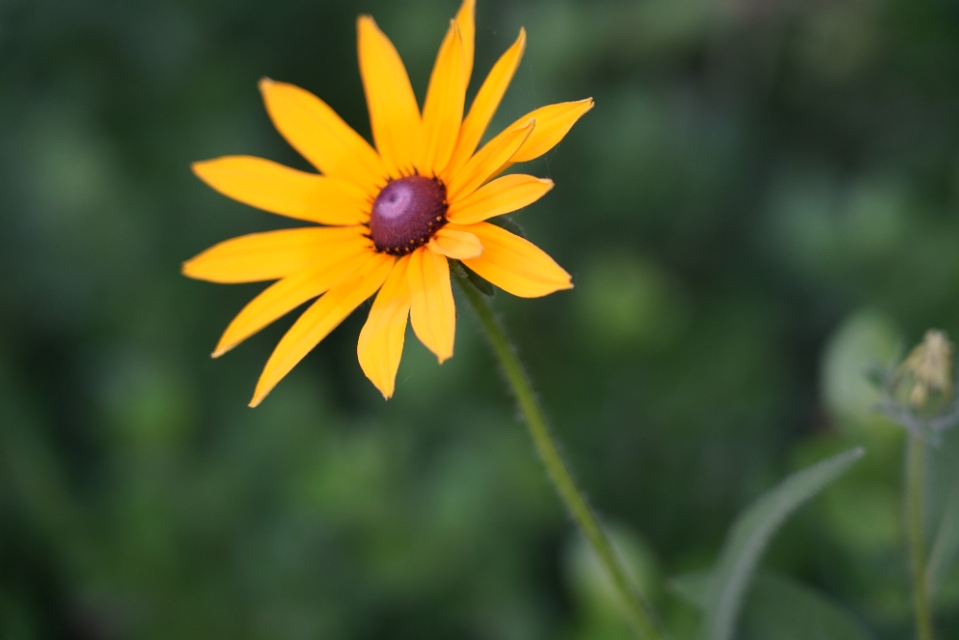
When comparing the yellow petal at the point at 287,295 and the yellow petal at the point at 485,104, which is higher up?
the yellow petal at the point at 485,104

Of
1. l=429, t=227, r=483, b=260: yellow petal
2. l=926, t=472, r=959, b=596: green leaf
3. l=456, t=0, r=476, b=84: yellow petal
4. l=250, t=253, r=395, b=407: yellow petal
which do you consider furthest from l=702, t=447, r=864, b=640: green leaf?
l=456, t=0, r=476, b=84: yellow petal

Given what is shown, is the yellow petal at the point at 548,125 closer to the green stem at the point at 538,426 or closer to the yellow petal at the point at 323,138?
the green stem at the point at 538,426

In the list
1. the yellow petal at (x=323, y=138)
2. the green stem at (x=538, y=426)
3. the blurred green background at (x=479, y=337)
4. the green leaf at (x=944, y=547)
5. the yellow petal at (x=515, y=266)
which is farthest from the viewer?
the blurred green background at (x=479, y=337)

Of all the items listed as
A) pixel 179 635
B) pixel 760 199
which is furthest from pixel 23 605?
pixel 760 199

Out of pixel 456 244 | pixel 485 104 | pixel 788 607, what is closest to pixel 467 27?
pixel 485 104

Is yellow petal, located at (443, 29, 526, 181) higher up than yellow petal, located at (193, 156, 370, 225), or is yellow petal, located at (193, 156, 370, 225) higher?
yellow petal, located at (193, 156, 370, 225)

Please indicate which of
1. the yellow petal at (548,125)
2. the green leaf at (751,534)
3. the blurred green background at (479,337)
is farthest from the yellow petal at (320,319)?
the blurred green background at (479,337)

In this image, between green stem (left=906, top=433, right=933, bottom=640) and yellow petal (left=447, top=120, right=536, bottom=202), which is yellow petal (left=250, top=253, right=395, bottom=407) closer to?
yellow petal (left=447, top=120, right=536, bottom=202)
